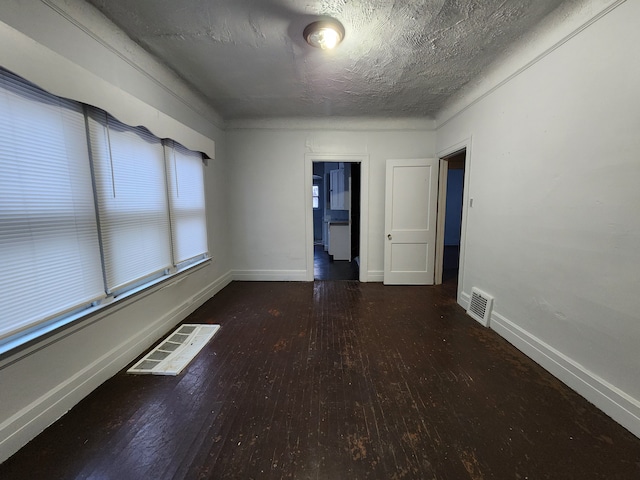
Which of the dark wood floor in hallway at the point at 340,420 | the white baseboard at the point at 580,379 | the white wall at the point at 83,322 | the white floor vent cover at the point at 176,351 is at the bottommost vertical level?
the dark wood floor in hallway at the point at 340,420

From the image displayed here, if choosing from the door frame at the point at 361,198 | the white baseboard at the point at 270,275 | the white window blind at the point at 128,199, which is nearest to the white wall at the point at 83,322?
the white window blind at the point at 128,199

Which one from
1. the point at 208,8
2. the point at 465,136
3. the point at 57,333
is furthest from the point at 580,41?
the point at 57,333

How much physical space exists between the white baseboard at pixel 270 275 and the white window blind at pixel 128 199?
5.93ft

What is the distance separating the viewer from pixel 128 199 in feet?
6.39

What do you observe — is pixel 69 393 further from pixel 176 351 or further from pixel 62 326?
pixel 176 351

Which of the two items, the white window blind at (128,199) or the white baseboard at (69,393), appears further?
the white window blind at (128,199)

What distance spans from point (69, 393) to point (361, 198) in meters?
3.75

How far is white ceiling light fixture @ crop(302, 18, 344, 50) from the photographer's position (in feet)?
5.83

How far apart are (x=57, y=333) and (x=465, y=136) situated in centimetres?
414

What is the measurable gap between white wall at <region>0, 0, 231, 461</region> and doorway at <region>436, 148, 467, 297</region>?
3516 mm

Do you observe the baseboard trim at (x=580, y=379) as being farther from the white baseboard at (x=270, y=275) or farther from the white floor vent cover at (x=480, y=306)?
the white baseboard at (x=270, y=275)

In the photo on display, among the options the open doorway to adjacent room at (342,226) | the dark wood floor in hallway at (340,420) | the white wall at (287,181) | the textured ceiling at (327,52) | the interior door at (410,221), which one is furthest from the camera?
the open doorway to adjacent room at (342,226)

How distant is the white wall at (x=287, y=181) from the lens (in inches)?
152

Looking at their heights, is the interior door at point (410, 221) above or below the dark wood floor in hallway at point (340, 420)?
above
